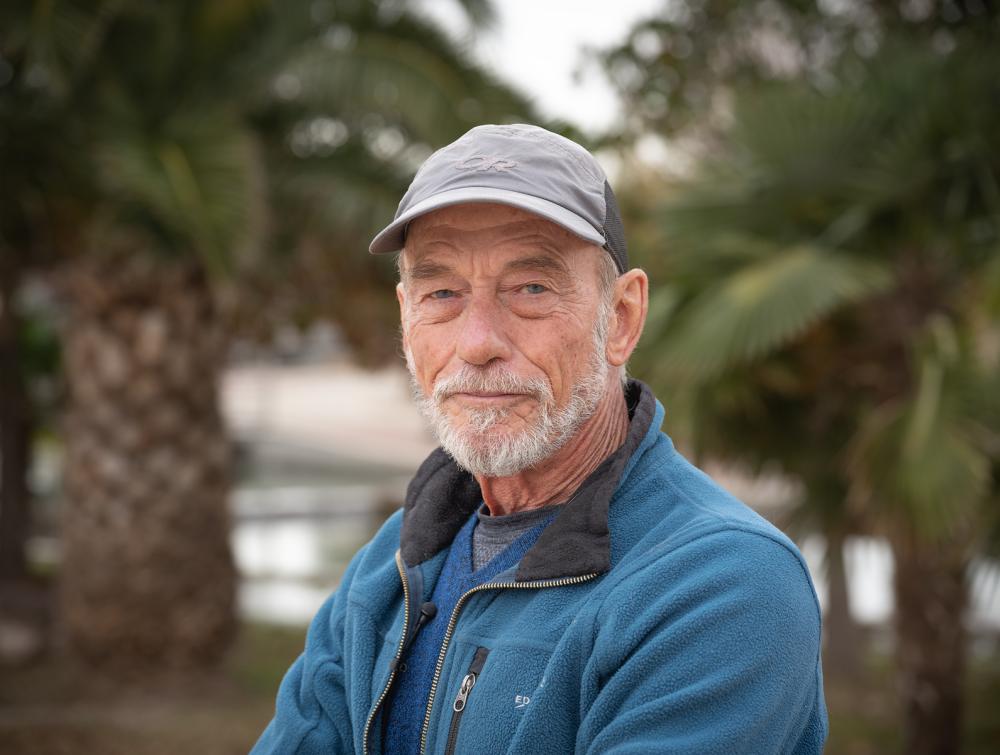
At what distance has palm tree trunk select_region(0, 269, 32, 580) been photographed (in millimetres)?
10750

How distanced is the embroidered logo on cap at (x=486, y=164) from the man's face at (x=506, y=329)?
0.06 m

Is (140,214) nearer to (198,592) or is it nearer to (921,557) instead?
(198,592)

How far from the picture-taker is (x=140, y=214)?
7113 millimetres

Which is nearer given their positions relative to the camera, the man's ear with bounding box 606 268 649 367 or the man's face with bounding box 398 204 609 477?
the man's face with bounding box 398 204 609 477

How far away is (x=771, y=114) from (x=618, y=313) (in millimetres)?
4129

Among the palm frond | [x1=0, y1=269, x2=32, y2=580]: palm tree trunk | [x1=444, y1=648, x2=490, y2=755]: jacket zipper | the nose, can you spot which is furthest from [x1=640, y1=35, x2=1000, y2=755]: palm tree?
[x1=0, y1=269, x2=32, y2=580]: palm tree trunk

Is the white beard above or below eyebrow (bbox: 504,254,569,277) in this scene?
below

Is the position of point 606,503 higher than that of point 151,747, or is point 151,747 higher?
point 606,503

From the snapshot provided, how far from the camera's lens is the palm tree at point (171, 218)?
22.7 feet

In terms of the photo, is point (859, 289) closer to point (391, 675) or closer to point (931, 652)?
point (931, 652)

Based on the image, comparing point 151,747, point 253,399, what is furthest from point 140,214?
point 253,399

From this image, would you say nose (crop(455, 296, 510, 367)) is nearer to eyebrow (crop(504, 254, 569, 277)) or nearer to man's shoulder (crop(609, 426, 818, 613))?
eyebrow (crop(504, 254, 569, 277))

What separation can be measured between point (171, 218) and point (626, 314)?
4.98 metres

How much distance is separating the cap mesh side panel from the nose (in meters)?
0.21
